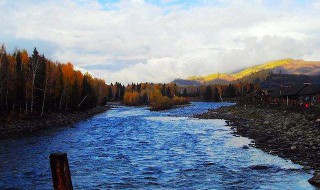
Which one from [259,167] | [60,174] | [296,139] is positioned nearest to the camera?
[60,174]

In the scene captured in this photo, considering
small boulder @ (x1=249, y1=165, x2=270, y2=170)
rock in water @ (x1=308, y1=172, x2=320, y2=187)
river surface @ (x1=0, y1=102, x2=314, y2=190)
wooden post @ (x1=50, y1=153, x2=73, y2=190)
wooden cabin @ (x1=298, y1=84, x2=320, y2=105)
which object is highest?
wooden cabin @ (x1=298, y1=84, x2=320, y2=105)

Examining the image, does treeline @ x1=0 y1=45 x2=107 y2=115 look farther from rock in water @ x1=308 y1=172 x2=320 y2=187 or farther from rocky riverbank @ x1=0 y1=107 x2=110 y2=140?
rock in water @ x1=308 y1=172 x2=320 y2=187

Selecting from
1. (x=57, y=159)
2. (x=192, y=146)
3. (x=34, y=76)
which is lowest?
(x=192, y=146)

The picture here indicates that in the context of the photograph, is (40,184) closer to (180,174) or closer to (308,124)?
(180,174)

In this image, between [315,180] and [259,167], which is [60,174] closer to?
[315,180]

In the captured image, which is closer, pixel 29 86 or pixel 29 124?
pixel 29 124

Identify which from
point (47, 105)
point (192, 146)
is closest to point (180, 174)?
point (192, 146)

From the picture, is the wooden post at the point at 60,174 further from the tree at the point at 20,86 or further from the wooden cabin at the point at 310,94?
the wooden cabin at the point at 310,94

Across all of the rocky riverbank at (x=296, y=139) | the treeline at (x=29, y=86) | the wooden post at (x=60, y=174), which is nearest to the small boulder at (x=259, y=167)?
the rocky riverbank at (x=296, y=139)

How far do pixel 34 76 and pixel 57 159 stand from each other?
62.0 m

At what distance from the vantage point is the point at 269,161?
88.5ft

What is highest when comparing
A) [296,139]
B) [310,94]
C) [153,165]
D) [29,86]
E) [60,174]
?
[29,86]

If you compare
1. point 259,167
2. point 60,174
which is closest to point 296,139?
point 259,167

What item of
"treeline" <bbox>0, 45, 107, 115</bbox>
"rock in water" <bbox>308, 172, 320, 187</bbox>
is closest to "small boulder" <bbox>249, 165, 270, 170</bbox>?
"rock in water" <bbox>308, 172, 320, 187</bbox>
